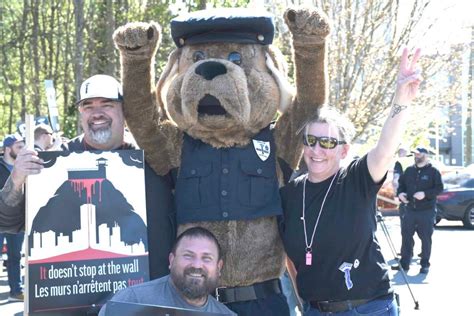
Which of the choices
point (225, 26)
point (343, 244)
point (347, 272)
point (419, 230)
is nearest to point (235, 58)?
point (225, 26)

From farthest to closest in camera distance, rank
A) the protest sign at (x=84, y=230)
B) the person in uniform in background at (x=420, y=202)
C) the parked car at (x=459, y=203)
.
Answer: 1. the parked car at (x=459, y=203)
2. the person in uniform in background at (x=420, y=202)
3. the protest sign at (x=84, y=230)

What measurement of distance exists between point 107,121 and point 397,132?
5.99ft

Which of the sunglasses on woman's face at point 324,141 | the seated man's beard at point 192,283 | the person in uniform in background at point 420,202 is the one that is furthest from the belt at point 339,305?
the person in uniform in background at point 420,202

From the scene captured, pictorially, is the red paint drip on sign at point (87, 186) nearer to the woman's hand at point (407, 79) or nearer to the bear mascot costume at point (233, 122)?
the bear mascot costume at point (233, 122)

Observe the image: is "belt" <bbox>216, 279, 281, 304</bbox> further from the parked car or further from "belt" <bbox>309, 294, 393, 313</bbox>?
the parked car

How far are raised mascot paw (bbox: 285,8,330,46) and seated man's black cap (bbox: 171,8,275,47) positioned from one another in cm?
25

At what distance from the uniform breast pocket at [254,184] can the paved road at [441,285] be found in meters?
4.90

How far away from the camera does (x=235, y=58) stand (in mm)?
4738

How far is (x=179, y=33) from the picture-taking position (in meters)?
4.81

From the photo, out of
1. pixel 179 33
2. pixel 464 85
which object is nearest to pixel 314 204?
pixel 179 33

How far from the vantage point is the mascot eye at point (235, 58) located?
474 centimetres

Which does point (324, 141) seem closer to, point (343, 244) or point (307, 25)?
point (343, 244)

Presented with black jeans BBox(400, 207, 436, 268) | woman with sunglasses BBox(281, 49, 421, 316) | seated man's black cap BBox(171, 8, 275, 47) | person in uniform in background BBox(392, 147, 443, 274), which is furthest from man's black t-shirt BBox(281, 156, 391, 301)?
black jeans BBox(400, 207, 436, 268)

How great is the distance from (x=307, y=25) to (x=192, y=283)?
1.77 m
